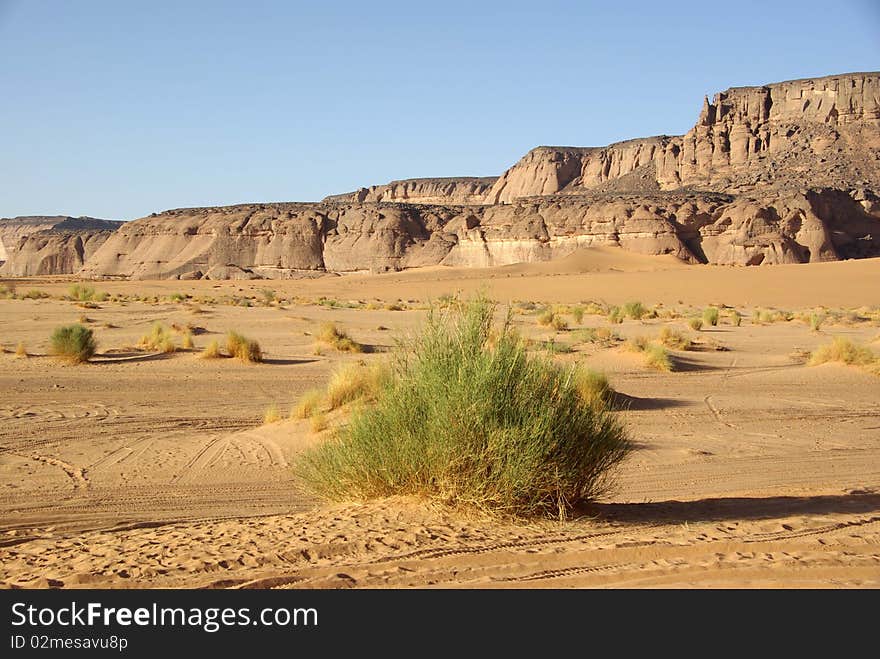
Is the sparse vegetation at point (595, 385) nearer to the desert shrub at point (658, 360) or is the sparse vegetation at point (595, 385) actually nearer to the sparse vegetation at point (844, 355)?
the desert shrub at point (658, 360)

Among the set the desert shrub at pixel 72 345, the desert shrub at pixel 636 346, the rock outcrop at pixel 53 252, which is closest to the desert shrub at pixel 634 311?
the desert shrub at pixel 636 346

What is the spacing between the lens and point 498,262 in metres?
84.4

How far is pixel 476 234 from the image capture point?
86.6 meters

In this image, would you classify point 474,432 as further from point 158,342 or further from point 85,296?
point 85,296

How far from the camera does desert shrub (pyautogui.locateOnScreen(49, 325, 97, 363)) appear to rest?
18.0 m

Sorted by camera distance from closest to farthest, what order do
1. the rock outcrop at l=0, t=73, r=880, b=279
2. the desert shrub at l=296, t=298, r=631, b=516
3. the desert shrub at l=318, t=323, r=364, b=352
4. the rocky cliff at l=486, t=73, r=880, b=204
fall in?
1. the desert shrub at l=296, t=298, r=631, b=516
2. the desert shrub at l=318, t=323, r=364, b=352
3. the rock outcrop at l=0, t=73, r=880, b=279
4. the rocky cliff at l=486, t=73, r=880, b=204

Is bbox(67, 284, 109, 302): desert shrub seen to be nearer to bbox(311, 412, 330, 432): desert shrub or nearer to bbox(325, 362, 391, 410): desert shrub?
bbox(325, 362, 391, 410): desert shrub

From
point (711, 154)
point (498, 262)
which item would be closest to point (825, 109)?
point (711, 154)

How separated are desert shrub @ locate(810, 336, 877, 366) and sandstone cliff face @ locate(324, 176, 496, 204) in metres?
138

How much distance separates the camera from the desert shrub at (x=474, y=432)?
6.41 m

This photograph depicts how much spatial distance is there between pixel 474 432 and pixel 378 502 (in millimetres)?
1075

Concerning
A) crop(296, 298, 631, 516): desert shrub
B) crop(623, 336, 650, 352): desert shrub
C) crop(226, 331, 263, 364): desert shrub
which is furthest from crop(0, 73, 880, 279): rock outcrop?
crop(296, 298, 631, 516): desert shrub

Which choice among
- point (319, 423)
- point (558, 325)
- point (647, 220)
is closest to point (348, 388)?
point (319, 423)
